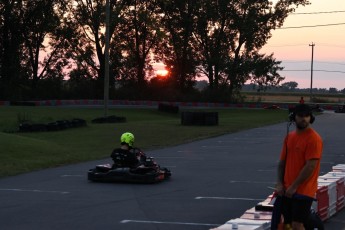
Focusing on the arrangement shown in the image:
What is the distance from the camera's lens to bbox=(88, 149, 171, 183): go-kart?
14.5m

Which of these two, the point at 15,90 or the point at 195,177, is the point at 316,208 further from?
the point at 15,90

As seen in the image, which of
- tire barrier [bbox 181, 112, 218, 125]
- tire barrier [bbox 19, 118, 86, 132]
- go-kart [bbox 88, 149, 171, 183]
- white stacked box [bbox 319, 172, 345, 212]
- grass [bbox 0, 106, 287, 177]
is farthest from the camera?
tire barrier [bbox 181, 112, 218, 125]

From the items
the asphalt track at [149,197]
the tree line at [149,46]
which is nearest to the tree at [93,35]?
the tree line at [149,46]

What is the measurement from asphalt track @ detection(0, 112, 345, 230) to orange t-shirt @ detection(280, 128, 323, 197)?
316cm

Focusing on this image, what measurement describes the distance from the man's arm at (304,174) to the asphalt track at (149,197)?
10.7 ft

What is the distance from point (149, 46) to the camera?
79500 mm

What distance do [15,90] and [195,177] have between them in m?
47.3

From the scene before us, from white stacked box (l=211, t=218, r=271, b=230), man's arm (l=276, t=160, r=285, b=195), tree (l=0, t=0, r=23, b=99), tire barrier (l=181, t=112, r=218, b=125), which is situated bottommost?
tire barrier (l=181, t=112, r=218, b=125)

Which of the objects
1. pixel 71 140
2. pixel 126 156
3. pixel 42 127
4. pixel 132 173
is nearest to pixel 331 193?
pixel 132 173

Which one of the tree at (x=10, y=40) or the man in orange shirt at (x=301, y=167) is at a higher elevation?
the tree at (x=10, y=40)

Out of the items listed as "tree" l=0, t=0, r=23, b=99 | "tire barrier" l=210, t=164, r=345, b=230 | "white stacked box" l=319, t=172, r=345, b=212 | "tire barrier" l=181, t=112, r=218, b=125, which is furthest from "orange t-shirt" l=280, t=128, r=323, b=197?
"tree" l=0, t=0, r=23, b=99

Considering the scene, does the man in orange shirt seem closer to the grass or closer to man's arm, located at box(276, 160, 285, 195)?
man's arm, located at box(276, 160, 285, 195)

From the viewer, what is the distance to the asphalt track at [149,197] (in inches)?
393

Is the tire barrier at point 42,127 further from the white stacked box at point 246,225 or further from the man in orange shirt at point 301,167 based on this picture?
the man in orange shirt at point 301,167
